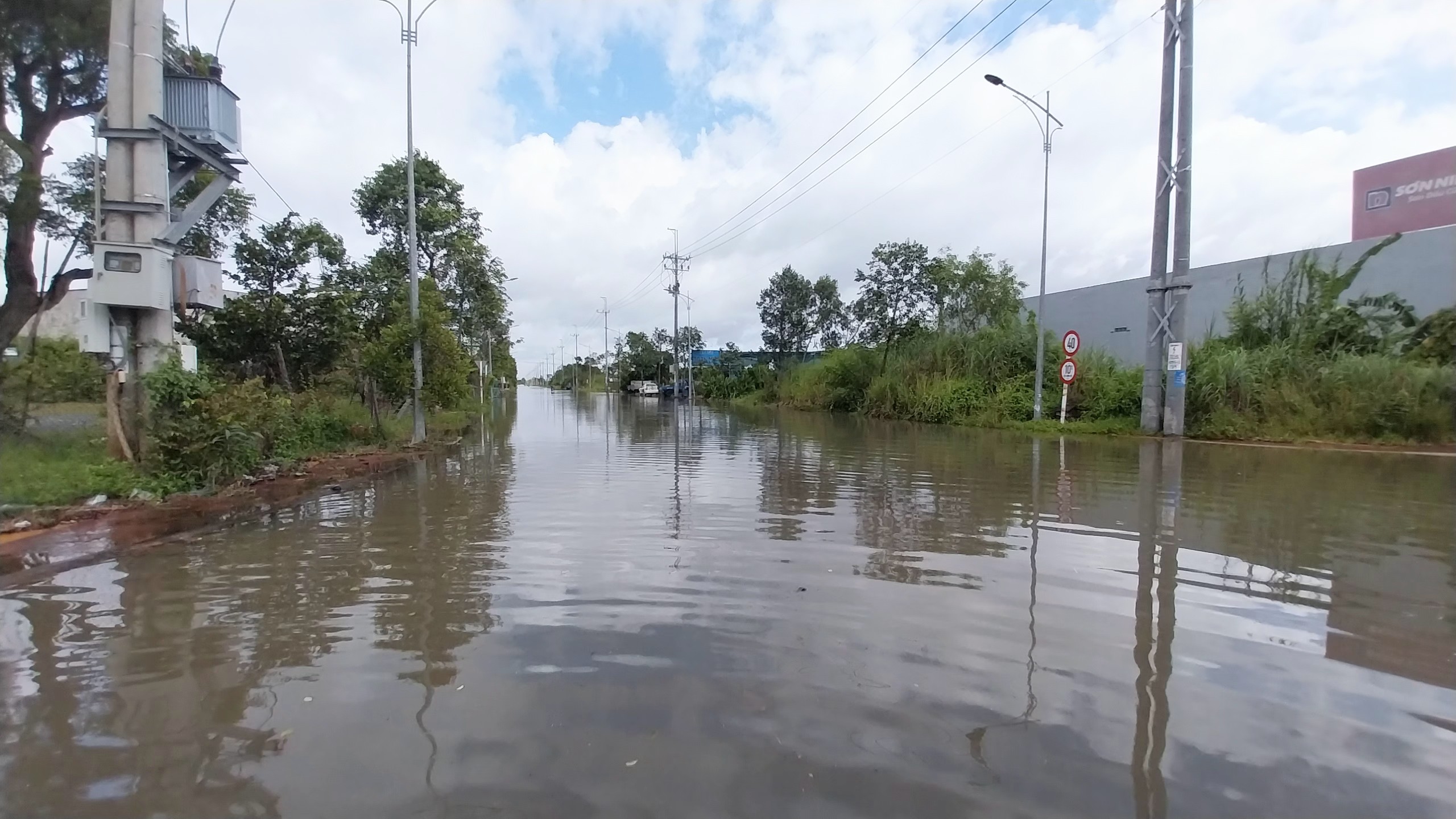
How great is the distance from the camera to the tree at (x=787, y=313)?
49.3 metres

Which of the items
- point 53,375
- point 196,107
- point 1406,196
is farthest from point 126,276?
point 1406,196

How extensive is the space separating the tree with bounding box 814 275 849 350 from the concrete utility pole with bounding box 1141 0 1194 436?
29612 mm

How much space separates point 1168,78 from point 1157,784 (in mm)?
20131

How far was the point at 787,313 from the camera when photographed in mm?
50219

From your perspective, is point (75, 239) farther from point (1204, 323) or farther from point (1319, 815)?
point (1204, 323)

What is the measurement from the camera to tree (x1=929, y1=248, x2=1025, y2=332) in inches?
1224

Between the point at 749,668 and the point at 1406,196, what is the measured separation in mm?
33980

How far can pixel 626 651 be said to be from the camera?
4.32m

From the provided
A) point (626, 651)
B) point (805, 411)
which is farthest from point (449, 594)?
point (805, 411)

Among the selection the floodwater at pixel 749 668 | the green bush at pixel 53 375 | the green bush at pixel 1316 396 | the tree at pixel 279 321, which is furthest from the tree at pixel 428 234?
the green bush at pixel 1316 396

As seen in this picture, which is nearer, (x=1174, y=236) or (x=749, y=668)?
(x=749, y=668)

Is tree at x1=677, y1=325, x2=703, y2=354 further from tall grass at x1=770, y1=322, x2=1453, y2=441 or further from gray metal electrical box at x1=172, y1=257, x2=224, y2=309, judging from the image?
gray metal electrical box at x1=172, y1=257, x2=224, y2=309

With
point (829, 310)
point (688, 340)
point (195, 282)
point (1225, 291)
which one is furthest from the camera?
point (688, 340)

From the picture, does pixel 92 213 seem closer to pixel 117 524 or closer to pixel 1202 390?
pixel 117 524
